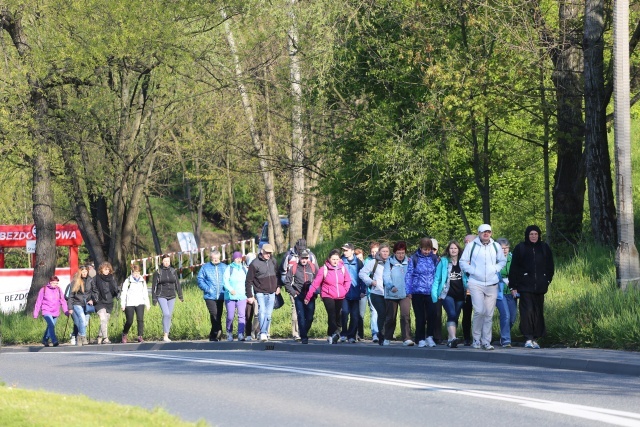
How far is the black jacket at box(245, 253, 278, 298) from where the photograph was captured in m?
22.3

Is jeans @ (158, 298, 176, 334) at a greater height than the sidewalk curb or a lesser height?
greater

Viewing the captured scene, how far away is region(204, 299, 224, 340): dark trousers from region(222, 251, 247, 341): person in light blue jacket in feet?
1.05

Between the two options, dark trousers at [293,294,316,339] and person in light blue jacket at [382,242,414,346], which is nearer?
person in light blue jacket at [382,242,414,346]

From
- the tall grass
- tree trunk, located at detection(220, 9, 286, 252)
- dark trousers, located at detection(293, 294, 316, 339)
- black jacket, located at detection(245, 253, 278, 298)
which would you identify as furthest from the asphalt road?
tree trunk, located at detection(220, 9, 286, 252)

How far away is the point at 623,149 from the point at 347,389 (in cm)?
763

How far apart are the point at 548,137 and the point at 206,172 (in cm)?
2989

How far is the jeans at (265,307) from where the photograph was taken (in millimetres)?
22406

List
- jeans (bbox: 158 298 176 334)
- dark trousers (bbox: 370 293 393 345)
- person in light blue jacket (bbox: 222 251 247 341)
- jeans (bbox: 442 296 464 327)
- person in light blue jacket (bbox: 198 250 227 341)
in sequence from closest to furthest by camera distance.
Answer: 1. jeans (bbox: 442 296 464 327)
2. dark trousers (bbox: 370 293 393 345)
3. person in light blue jacket (bbox: 222 251 247 341)
4. person in light blue jacket (bbox: 198 250 227 341)
5. jeans (bbox: 158 298 176 334)

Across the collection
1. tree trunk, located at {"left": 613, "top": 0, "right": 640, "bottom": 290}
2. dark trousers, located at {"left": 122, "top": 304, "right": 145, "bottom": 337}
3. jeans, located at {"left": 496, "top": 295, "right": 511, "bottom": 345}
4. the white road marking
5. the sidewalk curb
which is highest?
tree trunk, located at {"left": 613, "top": 0, "right": 640, "bottom": 290}

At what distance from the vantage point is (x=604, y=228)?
80.0 ft

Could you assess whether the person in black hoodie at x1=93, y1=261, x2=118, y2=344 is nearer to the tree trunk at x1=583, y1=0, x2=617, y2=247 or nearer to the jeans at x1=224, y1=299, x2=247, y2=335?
the jeans at x1=224, y1=299, x2=247, y2=335

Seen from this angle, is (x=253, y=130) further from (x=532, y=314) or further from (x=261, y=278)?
(x=532, y=314)

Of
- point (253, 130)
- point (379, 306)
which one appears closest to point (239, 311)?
point (379, 306)

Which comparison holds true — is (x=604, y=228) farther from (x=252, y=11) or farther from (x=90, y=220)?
(x=90, y=220)
